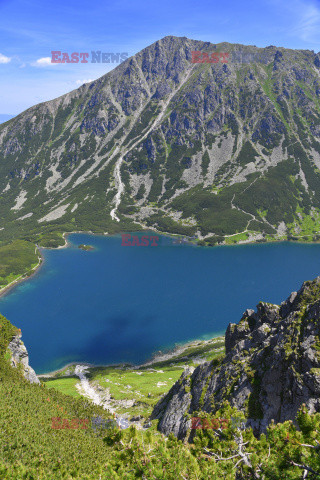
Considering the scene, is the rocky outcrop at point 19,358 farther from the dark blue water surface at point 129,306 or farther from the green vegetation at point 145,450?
the dark blue water surface at point 129,306

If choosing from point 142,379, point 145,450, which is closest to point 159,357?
point 142,379

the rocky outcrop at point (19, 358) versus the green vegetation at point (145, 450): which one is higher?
the green vegetation at point (145, 450)

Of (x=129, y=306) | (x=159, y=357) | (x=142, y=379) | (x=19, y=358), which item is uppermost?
(x=19, y=358)

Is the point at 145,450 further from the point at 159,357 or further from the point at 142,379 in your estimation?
the point at 159,357

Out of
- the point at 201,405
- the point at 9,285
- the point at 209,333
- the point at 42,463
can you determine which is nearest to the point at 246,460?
the point at 42,463

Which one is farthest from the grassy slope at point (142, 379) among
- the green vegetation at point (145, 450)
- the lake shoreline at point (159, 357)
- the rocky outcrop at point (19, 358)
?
the green vegetation at point (145, 450)

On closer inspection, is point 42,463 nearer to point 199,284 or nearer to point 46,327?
point 46,327

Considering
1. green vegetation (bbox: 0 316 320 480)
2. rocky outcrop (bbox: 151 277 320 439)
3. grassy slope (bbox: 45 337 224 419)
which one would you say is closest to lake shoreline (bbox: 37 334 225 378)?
grassy slope (bbox: 45 337 224 419)
